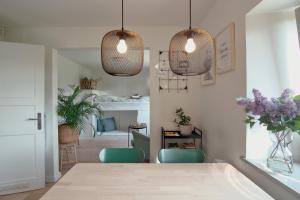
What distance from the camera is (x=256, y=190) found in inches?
43.8

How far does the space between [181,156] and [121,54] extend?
106 centimetres

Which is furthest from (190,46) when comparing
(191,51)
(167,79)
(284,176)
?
(167,79)

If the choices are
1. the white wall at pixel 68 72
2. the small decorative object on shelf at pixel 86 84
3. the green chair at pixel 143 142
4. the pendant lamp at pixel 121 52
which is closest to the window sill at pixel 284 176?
the pendant lamp at pixel 121 52

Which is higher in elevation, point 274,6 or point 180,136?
point 274,6

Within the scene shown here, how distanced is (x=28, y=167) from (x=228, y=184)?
101 inches

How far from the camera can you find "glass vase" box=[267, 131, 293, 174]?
1.24 m

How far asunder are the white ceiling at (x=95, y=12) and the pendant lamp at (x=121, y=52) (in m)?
1.06

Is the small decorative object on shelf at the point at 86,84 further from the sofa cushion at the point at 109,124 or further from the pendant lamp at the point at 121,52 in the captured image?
the pendant lamp at the point at 121,52

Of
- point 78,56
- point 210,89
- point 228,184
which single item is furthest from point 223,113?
point 78,56

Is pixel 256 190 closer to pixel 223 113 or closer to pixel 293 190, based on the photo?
pixel 293 190

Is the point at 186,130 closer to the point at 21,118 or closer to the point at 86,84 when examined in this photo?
the point at 21,118

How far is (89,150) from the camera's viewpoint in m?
4.59

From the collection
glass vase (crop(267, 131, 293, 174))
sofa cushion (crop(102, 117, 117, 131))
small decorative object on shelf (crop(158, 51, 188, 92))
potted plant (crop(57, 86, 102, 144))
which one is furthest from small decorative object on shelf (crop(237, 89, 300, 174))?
sofa cushion (crop(102, 117, 117, 131))

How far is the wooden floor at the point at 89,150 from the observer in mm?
2530
